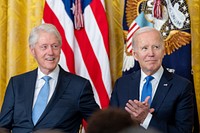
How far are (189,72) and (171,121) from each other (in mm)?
709

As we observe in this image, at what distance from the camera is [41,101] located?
3.16 meters

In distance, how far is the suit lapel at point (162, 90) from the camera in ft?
10.2

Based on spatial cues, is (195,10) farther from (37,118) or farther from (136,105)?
(37,118)

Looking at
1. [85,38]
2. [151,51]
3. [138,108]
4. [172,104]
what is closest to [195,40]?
[85,38]

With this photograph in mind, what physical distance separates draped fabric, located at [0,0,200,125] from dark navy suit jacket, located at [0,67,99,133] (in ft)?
3.27

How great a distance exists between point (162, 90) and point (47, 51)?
0.80 metres

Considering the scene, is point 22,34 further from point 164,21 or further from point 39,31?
point 164,21

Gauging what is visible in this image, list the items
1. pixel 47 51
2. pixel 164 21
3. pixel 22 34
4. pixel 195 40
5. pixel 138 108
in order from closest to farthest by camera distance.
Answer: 1. pixel 138 108
2. pixel 47 51
3. pixel 164 21
4. pixel 195 40
5. pixel 22 34

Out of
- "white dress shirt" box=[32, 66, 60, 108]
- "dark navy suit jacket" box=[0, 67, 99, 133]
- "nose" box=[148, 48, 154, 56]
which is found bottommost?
"dark navy suit jacket" box=[0, 67, 99, 133]

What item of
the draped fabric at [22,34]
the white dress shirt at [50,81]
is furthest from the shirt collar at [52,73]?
the draped fabric at [22,34]

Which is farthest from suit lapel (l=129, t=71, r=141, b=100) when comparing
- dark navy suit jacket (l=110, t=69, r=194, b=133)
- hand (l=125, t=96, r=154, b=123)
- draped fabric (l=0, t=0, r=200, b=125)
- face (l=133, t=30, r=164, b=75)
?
draped fabric (l=0, t=0, r=200, b=125)

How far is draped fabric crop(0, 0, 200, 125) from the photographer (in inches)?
164

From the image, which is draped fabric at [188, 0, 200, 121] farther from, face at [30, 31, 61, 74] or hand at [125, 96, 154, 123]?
face at [30, 31, 61, 74]

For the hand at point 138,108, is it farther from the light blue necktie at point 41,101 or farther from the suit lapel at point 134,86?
the light blue necktie at point 41,101
